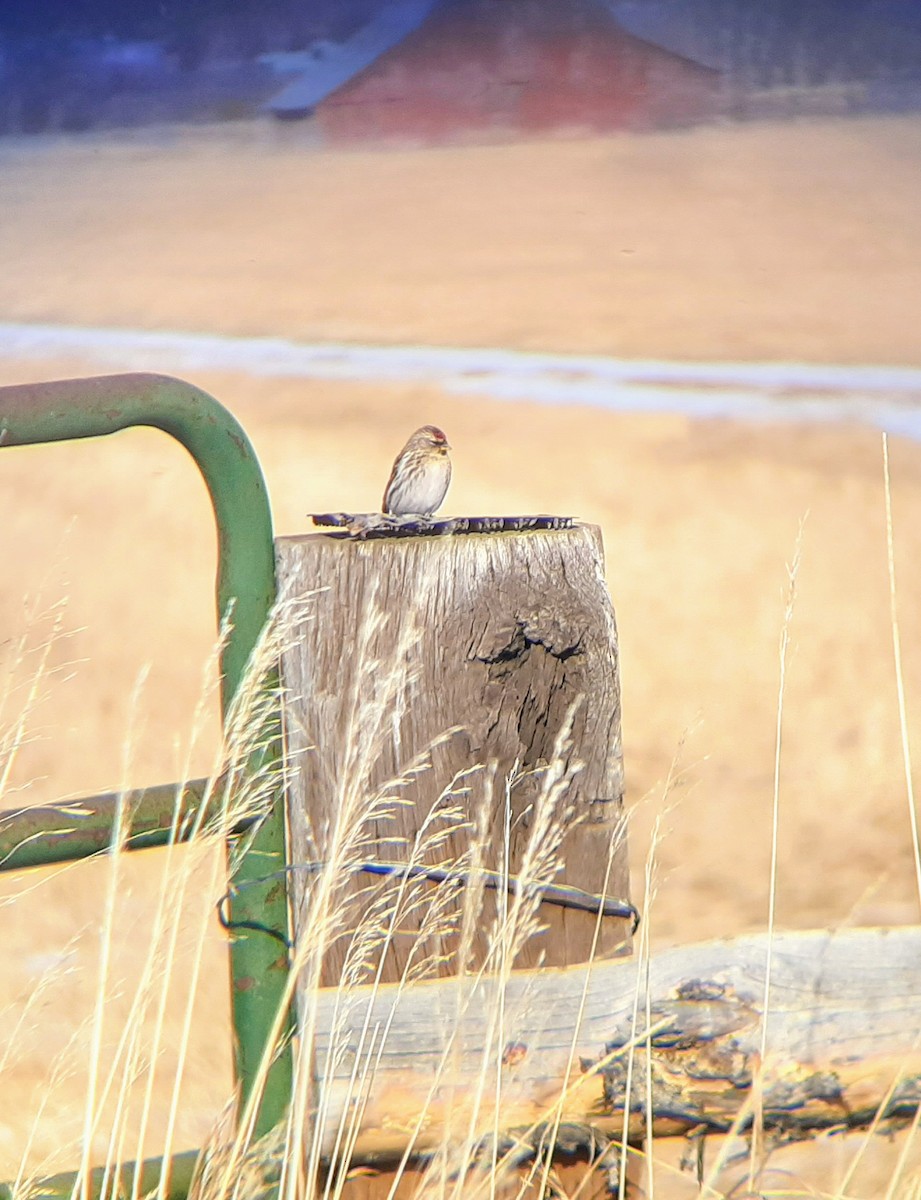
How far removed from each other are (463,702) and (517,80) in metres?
4.10

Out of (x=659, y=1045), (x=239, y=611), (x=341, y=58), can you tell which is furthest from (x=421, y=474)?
(x=341, y=58)

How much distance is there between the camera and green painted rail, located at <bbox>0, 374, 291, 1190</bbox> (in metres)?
0.90

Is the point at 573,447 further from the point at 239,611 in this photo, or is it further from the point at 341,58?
the point at 239,611

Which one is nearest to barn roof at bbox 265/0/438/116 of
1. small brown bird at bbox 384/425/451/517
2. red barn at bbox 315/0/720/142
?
red barn at bbox 315/0/720/142

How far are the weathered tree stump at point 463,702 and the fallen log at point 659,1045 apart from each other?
0.04 metres

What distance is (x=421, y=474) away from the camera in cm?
164

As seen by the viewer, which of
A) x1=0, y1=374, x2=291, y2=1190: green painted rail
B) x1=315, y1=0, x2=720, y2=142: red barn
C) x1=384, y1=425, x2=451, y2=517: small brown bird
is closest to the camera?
x1=0, y1=374, x2=291, y2=1190: green painted rail

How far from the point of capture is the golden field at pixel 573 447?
12.0 ft

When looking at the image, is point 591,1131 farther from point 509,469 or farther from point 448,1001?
point 509,469

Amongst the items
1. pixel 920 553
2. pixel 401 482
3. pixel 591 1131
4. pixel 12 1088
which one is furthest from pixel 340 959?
pixel 920 553

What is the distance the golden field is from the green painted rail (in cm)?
222

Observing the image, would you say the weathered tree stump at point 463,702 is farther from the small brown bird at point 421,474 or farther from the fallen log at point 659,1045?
the small brown bird at point 421,474

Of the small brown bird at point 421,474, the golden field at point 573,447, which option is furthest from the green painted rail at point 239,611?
the golden field at point 573,447

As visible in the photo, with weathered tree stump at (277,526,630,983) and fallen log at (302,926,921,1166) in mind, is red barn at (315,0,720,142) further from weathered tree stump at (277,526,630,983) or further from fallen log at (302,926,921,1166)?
fallen log at (302,926,921,1166)
